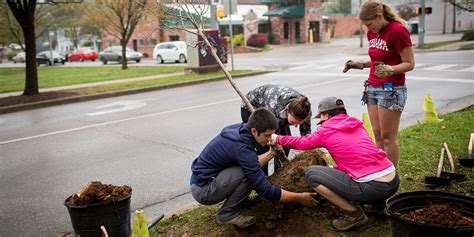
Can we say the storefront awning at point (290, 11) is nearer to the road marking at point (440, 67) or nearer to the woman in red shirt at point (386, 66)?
the road marking at point (440, 67)

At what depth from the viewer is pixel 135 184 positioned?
5711mm

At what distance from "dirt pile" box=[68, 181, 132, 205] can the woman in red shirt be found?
2389mm

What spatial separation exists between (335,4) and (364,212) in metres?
98.0

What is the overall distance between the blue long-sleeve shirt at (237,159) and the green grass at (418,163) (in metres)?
0.57

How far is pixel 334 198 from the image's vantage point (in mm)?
3646

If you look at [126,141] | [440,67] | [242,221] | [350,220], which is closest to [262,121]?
[242,221]

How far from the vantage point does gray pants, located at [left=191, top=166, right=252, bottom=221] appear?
3691mm

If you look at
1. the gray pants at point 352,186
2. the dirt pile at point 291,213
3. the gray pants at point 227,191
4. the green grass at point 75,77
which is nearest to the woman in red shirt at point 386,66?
the dirt pile at point 291,213

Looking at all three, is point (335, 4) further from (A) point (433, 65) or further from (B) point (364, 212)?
(B) point (364, 212)

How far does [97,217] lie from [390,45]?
9.63ft

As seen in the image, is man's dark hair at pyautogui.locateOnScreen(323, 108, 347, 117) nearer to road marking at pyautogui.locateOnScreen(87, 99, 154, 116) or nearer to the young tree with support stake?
the young tree with support stake

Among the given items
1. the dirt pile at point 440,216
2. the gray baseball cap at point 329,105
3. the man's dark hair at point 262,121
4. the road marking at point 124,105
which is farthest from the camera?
the road marking at point 124,105

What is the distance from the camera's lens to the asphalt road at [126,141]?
204 inches

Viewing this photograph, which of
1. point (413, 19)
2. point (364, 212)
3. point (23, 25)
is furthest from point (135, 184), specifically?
point (413, 19)
